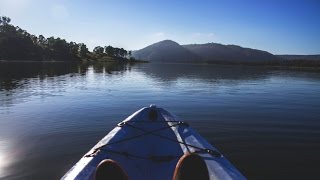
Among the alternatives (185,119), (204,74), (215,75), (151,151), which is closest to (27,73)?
(204,74)

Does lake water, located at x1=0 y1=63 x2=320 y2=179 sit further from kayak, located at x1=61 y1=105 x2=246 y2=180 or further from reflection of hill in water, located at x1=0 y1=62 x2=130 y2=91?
reflection of hill in water, located at x1=0 y1=62 x2=130 y2=91

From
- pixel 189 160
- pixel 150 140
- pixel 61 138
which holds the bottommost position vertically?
pixel 61 138

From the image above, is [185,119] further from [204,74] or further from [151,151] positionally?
[204,74]

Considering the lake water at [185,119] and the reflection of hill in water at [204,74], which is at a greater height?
the reflection of hill in water at [204,74]

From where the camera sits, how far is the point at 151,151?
1018 centimetres

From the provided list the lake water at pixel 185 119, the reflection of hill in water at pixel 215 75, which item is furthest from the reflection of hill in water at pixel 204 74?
the lake water at pixel 185 119

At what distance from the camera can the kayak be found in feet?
24.5

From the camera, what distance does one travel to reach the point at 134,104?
2611 cm

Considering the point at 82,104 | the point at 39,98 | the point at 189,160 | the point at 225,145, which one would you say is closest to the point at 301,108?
the point at 225,145

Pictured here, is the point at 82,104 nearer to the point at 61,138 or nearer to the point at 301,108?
the point at 61,138

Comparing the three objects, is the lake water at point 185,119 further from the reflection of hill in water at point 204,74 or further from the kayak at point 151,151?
Result: the reflection of hill in water at point 204,74

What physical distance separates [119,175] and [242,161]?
296 inches

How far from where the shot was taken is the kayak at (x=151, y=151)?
7457 millimetres

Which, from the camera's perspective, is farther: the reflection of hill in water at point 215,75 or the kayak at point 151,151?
the reflection of hill in water at point 215,75
